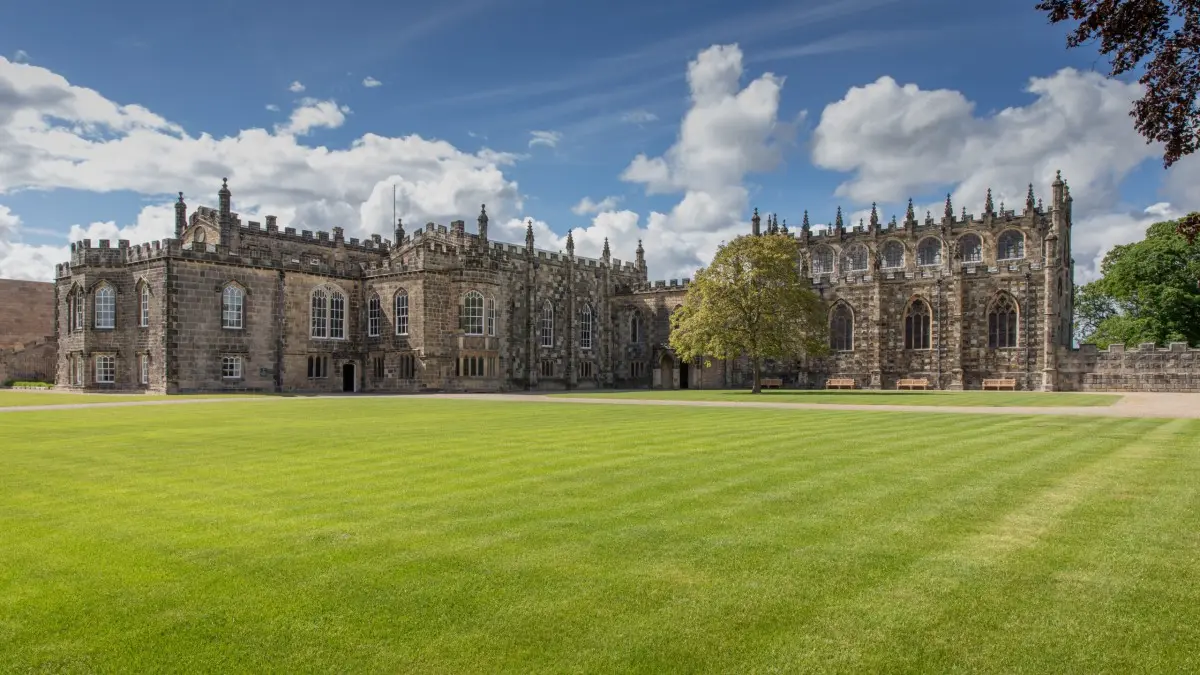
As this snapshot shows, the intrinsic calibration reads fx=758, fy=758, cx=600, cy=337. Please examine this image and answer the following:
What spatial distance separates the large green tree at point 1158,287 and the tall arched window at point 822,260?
840 inches

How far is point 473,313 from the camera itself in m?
50.1

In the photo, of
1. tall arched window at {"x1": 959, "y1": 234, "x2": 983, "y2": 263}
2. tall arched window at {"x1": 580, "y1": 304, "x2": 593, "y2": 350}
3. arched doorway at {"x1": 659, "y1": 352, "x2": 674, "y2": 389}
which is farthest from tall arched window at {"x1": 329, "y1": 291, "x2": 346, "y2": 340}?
tall arched window at {"x1": 959, "y1": 234, "x2": 983, "y2": 263}

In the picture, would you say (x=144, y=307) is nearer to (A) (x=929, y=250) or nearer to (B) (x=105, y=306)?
(B) (x=105, y=306)

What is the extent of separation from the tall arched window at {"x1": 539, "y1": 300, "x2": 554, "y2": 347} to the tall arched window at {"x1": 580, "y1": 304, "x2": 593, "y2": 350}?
11.4 feet

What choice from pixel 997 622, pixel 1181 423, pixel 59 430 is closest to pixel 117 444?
pixel 59 430

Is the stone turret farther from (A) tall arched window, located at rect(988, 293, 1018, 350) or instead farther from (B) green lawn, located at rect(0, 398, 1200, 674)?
(A) tall arched window, located at rect(988, 293, 1018, 350)

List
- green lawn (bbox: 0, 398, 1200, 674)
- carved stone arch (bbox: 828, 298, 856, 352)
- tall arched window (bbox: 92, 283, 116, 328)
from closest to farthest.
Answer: green lawn (bbox: 0, 398, 1200, 674)
tall arched window (bbox: 92, 283, 116, 328)
carved stone arch (bbox: 828, 298, 856, 352)

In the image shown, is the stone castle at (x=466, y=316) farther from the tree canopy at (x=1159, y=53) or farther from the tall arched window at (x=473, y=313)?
the tree canopy at (x=1159, y=53)

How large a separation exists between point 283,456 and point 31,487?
3571 mm

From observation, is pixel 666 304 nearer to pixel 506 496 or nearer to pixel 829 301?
pixel 829 301

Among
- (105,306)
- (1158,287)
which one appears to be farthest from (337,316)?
(1158,287)

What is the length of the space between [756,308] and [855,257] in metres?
26.7

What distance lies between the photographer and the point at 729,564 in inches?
252

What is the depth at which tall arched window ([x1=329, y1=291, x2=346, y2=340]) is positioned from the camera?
50156 mm
